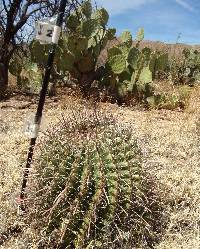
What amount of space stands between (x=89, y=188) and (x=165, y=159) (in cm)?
221

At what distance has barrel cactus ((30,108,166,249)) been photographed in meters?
3.37

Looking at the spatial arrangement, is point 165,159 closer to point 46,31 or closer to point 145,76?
point 46,31

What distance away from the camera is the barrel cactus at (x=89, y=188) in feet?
11.0

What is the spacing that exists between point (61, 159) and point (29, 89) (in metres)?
6.51

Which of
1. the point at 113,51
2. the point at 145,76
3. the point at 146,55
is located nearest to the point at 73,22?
the point at 113,51

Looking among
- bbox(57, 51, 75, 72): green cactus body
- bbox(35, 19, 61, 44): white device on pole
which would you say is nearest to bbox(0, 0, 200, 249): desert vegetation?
bbox(35, 19, 61, 44): white device on pole

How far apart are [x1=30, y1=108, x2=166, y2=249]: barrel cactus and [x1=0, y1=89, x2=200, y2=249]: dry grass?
24 cm

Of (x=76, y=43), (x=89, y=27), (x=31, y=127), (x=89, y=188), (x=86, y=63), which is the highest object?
(x=89, y=27)

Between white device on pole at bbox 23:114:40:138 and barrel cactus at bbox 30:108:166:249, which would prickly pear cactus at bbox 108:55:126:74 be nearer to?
white device on pole at bbox 23:114:40:138

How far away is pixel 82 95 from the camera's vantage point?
8.35m

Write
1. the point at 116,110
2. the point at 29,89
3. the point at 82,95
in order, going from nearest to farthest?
the point at 116,110 → the point at 82,95 → the point at 29,89

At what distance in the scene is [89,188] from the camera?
11.1ft

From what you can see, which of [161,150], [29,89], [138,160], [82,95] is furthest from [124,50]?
[138,160]

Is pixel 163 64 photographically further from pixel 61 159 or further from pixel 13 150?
pixel 61 159
